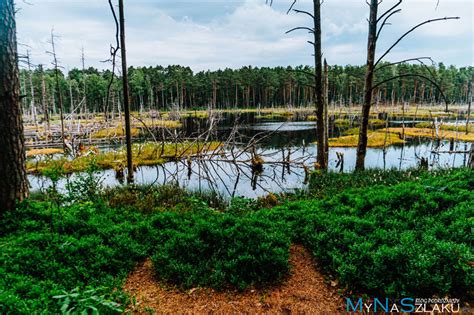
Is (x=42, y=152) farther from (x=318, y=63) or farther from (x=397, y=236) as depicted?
(x=397, y=236)

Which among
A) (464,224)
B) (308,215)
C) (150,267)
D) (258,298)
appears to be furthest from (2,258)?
(464,224)

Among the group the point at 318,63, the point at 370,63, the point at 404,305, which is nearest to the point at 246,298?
the point at 404,305

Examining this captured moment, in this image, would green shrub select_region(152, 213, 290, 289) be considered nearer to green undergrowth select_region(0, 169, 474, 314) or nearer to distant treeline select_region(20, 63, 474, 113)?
green undergrowth select_region(0, 169, 474, 314)

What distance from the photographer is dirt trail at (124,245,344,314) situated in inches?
159

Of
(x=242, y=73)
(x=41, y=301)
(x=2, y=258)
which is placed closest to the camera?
(x=41, y=301)

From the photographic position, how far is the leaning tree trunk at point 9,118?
5.62 m

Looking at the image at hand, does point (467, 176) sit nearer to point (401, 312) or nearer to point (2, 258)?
point (401, 312)

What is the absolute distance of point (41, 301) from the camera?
3451mm

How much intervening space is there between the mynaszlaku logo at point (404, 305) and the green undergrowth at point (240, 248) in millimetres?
120

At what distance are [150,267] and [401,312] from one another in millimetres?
4177

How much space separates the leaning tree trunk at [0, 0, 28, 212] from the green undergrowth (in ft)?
1.57

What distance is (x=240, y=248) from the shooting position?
518 cm

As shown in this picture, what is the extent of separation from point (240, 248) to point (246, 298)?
1003 millimetres

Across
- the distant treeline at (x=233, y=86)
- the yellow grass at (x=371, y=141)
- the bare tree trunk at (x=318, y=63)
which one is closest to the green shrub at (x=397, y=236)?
the bare tree trunk at (x=318, y=63)
